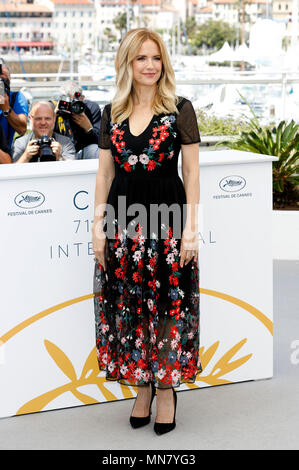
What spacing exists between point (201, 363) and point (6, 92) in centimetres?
238

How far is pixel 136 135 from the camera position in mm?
3398

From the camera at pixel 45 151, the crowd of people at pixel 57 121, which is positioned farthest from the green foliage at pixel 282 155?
the camera at pixel 45 151

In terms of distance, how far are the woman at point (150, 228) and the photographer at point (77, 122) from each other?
190 cm

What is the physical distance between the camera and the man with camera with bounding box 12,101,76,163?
4.29m

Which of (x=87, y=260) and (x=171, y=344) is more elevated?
(x=87, y=260)

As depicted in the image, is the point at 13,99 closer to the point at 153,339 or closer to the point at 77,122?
the point at 77,122

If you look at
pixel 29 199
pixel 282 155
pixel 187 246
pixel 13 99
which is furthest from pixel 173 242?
pixel 282 155

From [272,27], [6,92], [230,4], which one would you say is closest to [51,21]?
[230,4]

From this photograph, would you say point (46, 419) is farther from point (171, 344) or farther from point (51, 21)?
point (51, 21)

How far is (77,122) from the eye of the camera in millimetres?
5496

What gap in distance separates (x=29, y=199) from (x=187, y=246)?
0.75 meters
